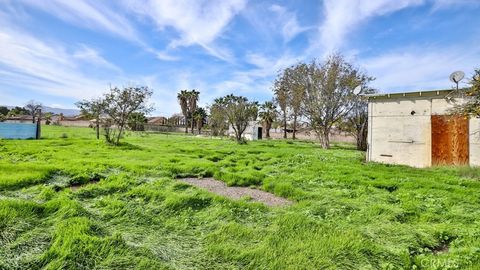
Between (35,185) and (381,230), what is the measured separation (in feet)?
19.0

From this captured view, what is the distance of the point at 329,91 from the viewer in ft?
70.2

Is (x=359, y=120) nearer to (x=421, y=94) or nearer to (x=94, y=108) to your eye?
(x=421, y=94)

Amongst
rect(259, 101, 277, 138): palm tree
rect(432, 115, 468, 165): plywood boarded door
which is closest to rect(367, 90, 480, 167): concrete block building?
rect(432, 115, 468, 165): plywood boarded door

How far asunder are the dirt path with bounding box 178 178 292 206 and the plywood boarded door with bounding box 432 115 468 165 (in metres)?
8.91

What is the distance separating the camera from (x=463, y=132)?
1098 cm

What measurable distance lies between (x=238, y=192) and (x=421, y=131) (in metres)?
9.47

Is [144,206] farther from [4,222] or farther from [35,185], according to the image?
[35,185]

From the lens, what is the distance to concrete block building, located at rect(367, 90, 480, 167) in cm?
1097

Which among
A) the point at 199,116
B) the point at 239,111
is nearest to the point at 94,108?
the point at 239,111

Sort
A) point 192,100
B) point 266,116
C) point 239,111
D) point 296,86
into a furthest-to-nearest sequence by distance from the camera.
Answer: point 192,100, point 266,116, point 239,111, point 296,86

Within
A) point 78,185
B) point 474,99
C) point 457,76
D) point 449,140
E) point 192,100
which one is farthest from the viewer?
point 192,100

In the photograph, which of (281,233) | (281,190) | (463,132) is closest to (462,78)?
(463,132)

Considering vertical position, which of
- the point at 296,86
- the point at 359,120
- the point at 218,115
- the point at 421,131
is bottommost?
the point at 421,131

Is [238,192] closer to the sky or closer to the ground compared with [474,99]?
closer to the ground
